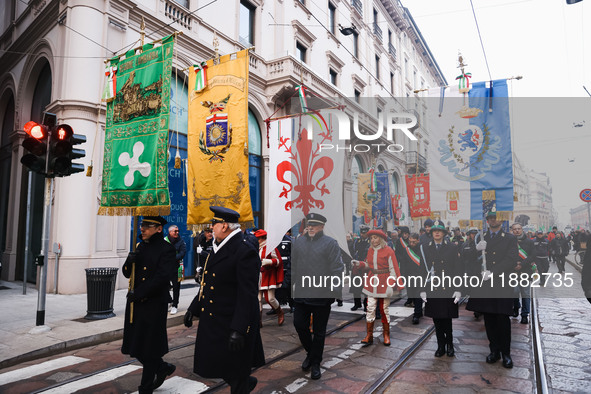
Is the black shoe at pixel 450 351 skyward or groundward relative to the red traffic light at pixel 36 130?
groundward

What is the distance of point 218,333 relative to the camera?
3018 mm

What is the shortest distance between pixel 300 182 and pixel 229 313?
397cm

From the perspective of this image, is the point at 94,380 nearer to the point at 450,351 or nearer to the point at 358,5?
the point at 450,351

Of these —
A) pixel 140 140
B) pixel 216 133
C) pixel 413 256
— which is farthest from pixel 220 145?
pixel 413 256

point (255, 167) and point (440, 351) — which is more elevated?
point (255, 167)

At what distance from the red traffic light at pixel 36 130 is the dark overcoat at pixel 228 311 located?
4.53 m

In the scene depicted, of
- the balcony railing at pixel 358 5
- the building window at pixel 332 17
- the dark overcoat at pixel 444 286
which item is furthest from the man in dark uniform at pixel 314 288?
the balcony railing at pixel 358 5

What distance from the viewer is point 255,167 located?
14828 mm

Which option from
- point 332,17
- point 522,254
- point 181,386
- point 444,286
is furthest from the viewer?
point 332,17

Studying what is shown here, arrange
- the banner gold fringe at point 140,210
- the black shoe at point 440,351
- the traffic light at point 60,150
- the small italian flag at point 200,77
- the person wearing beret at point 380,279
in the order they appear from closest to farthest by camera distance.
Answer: the black shoe at point 440,351 < the banner gold fringe at point 140,210 < the person wearing beret at point 380,279 < the traffic light at point 60,150 < the small italian flag at point 200,77

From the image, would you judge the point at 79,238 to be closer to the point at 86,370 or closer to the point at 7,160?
the point at 86,370

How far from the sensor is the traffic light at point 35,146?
19.3 feet

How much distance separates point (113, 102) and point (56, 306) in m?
4.47

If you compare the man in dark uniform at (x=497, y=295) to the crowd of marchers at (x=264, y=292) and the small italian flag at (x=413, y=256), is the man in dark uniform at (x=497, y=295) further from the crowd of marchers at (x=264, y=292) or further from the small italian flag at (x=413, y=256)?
the small italian flag at (x=413, y=256)
